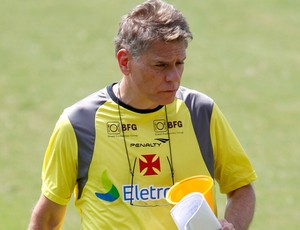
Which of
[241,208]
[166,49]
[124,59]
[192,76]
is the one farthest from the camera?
[192,76]

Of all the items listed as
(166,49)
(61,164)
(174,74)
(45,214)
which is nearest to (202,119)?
(174,74)

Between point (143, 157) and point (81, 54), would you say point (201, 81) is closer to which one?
point (81, 54)

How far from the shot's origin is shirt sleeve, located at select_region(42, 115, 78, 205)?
5508 millimetres

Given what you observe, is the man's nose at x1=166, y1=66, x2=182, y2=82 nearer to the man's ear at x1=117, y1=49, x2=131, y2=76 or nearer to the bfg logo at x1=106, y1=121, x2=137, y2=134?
the man's ear at x1=117, y1=49, x2=131, y2=76

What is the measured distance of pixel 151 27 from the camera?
527 cm

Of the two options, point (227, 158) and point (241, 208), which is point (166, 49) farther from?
point (241, 208)

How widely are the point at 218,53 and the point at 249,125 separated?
9.76 feet

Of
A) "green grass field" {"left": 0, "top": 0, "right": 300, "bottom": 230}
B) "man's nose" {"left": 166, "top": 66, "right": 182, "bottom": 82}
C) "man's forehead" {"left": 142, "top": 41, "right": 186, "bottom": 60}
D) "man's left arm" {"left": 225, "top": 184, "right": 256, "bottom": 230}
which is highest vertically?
"man's forehead" {"left": 142, "top": 41, "right": 186, "bottom": 60}

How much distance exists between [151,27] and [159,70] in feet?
0.71

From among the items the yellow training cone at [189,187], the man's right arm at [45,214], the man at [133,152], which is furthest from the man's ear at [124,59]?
the man's right arm at [45,214]

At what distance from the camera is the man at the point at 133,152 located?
17.9 feet

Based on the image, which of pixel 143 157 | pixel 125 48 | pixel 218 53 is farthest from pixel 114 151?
pixel 218 53

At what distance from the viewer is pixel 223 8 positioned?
19047 millimetres

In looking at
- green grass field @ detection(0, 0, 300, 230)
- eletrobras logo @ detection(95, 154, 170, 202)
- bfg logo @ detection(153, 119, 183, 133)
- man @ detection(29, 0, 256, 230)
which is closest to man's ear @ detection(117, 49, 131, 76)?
man @ detection(29, 0, 256, 230)
